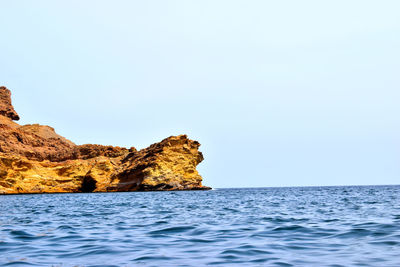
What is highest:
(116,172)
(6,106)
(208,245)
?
(6,106)

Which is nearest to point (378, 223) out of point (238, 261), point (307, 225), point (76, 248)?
point (307, 225)

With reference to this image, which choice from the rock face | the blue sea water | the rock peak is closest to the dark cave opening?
the rock face

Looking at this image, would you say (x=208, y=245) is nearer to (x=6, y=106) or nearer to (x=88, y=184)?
(x=88, y=184)

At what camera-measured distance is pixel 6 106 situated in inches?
6599

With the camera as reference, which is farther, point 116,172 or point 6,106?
point 6,106

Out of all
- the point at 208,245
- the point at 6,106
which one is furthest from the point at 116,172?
the point at 6,106

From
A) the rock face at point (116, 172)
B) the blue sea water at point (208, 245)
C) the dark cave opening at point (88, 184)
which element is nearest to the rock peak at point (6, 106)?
the rock face at point (116, 172)

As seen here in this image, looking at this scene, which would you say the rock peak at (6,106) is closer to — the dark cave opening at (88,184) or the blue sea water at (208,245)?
the dark cave opening at (88,184)

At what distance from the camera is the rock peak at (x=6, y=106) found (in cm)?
16512

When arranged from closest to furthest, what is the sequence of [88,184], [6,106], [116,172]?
[88,184] < [116,172] < [6,106]

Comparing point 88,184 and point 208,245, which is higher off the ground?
point 88,184

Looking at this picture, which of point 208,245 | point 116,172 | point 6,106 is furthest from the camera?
point 6,106

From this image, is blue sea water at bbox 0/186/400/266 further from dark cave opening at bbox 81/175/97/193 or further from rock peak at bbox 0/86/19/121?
rock peak at bbox 0/86/19/121

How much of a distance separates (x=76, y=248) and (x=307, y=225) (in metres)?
8.42
